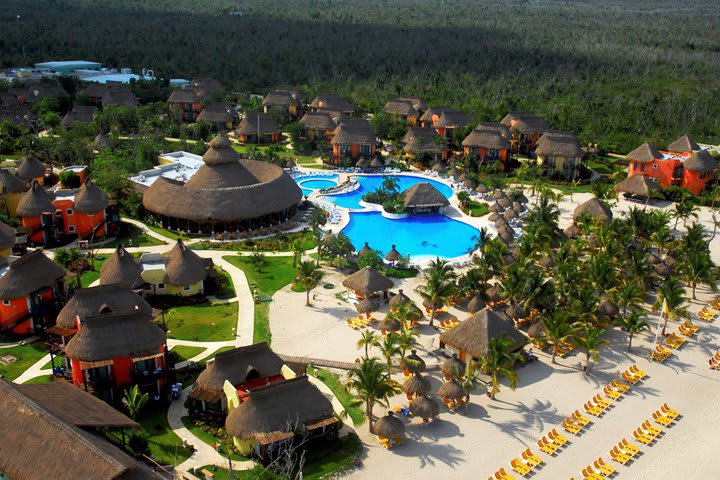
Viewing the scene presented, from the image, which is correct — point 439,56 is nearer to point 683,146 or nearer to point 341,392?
point 683,146

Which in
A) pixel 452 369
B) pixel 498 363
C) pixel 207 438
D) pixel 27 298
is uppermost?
pixel 498 363

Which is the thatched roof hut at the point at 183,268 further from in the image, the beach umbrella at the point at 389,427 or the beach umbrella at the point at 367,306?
the beach umbrella at the point at 389,427

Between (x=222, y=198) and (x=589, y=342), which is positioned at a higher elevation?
(x=222, y=198)

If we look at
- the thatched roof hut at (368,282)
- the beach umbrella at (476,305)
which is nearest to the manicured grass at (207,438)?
the thatched roof hut at (368,282)

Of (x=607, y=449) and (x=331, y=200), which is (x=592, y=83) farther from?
(x=607, y=449)

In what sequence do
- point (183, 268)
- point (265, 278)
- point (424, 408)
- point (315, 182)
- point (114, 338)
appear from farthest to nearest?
point (315, 182), point (265, 278), point (183, 268), point (114, 338), point (424, 408)

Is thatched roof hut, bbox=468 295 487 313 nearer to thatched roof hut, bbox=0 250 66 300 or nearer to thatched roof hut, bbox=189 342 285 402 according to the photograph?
thatched roof hut, bbox=189 342 285 402

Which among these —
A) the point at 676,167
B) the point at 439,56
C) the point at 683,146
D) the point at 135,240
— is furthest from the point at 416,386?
the point at 439,56

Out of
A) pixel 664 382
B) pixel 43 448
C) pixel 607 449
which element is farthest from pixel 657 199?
pixel 43 448
